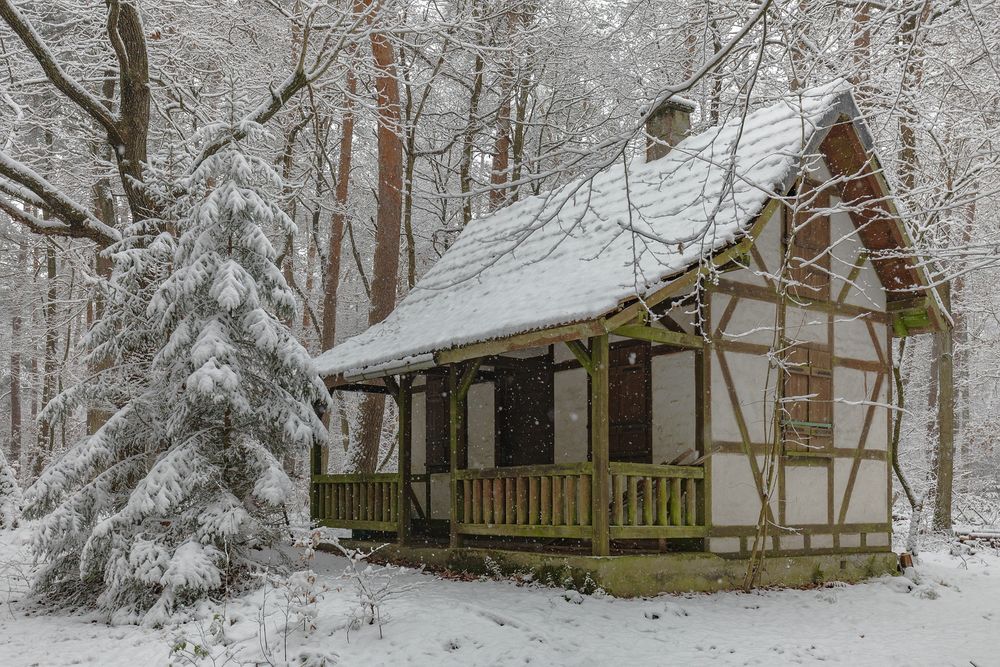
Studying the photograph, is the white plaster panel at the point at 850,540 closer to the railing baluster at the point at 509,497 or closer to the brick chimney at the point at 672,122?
the railing baluster at the point at 509,497

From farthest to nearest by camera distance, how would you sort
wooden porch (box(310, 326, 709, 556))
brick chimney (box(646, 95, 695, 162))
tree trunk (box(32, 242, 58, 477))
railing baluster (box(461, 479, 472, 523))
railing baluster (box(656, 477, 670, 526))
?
1. tree trunk (box(32, 242, 58, 477))
2. brick chimney (box(646, 95, 695, 162))
3. railing baluster (box(461, 479, 472, 523))
4. railing baluster (box(656, 477, 670, 526))
5. wooden porch (box(310, 326, 709, 556))

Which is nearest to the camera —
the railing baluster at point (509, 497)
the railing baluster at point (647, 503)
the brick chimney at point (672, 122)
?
the railing baluster at point (647, 503)

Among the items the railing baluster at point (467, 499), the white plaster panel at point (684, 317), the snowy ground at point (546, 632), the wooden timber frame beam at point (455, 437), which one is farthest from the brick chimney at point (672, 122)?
the snowy ground at point (546, 632)

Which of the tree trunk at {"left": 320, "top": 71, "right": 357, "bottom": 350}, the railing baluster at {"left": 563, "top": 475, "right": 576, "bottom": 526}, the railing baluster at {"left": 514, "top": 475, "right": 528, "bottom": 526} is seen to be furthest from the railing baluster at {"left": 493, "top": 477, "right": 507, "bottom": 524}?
the tree trunk at {"left": 320, "top": 71, "right": 357, "bottom": 350}

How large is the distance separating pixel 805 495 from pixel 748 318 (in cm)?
247

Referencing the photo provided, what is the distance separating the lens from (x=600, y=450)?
970 centimetres

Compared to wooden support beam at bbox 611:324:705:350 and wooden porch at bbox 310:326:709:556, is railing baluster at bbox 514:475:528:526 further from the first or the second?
wooden support beam at bbox 611:324:705:350

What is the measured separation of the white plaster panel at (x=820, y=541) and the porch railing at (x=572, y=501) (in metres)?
2.17

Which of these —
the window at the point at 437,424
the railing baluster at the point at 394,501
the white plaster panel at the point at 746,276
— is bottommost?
the railing baluster at the point at 394,501

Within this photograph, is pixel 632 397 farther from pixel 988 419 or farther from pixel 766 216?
pixel 988 419

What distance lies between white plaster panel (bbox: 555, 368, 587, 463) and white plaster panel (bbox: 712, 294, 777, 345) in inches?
85.1

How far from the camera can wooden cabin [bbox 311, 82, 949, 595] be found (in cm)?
996

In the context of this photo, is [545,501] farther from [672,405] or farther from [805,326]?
[805,326]

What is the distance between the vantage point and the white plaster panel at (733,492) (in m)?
11.0
